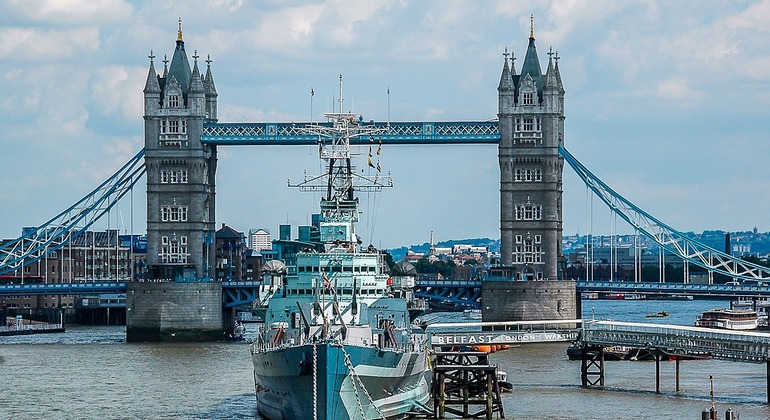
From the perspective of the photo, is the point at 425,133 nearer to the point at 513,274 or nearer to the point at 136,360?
the point at 513,274

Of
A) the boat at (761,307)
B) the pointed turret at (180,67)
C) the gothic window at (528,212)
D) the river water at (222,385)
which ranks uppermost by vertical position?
the pointed turret at (180,67)

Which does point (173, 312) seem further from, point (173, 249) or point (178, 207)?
point (178, 207)

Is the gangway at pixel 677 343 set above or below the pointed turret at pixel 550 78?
below

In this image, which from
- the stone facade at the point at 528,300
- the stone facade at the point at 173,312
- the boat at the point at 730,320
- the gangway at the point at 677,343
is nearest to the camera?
the gangway at the point at 677,343

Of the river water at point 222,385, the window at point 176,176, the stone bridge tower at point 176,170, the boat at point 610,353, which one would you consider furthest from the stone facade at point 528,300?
the boat at point 610,353

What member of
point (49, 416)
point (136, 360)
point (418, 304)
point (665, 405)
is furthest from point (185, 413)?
point (136, 360)

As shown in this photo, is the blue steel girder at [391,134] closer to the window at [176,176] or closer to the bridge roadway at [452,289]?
the window at [176,176]

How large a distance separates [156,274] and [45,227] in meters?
11.1

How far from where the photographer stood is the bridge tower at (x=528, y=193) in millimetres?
152625

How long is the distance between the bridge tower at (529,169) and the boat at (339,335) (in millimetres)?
59736

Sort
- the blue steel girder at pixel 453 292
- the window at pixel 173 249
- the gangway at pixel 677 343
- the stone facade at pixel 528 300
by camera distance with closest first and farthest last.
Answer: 1. the gangway at pixel 677 343
2. the stone facade at pixel 528 300
3. the blue steel girder at pixel 453 292
4. the window at pixel 173 249

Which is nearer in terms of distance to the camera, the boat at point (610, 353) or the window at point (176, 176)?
the boat at point (610, 353)

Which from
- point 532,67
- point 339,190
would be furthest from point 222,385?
point 532,67

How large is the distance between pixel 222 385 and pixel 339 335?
29599 mm
